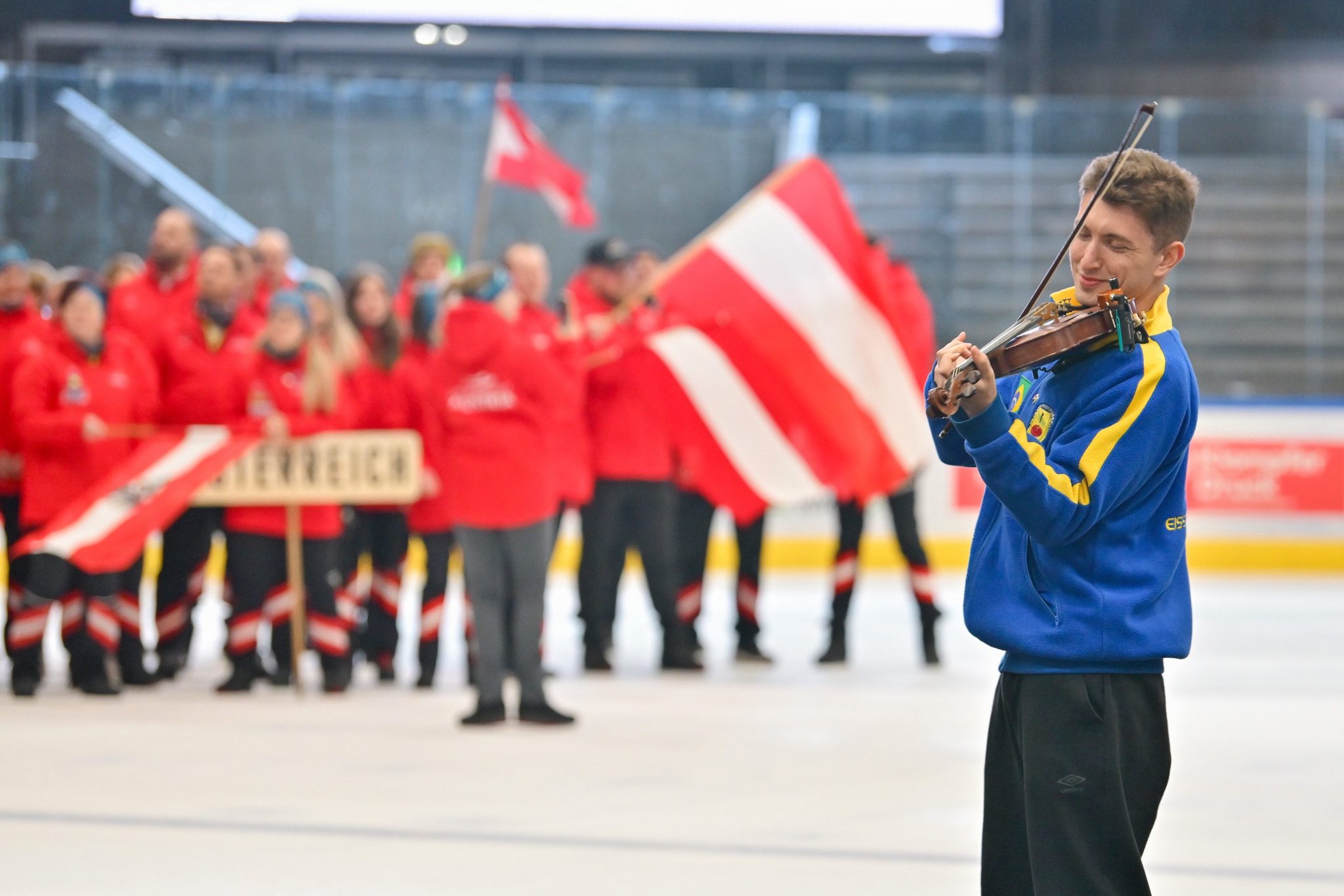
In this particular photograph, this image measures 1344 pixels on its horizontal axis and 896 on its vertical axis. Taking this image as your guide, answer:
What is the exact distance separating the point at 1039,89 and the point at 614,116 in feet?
25.5

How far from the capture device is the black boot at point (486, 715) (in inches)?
272

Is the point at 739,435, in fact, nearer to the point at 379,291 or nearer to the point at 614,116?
the point at 379,291

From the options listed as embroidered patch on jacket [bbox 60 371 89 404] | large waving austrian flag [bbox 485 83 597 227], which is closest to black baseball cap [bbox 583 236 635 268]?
large waving austrian flag [bbox 485 83 597 227]

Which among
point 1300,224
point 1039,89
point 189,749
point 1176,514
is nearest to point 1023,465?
point 1176,514

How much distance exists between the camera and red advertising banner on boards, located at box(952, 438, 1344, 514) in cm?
1359

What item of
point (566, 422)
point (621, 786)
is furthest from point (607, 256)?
point (621, 786)

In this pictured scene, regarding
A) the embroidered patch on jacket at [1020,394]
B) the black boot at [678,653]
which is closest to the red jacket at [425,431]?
the black boot at [678,653]

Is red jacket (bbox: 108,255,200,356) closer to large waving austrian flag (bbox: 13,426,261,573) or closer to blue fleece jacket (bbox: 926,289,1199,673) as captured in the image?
large waving austrian flag (bbox: 13,426,261,573)

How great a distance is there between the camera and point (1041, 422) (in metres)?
2.70

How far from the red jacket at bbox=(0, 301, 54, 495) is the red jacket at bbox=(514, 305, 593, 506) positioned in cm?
205

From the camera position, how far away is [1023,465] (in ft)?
8.22

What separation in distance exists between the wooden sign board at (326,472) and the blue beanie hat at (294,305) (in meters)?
0.49

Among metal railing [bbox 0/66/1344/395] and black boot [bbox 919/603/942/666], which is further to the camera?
metal railing [bbox 0/66/1344/395]

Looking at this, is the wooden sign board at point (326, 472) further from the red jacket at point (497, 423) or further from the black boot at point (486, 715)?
the black boot at point (486, 715)
